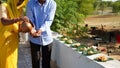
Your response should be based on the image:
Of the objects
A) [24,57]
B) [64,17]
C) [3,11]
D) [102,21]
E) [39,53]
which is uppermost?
[3,11]

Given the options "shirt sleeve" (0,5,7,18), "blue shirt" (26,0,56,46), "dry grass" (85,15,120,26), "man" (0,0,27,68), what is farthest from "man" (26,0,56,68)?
"dry grass" (85,15,120,26)

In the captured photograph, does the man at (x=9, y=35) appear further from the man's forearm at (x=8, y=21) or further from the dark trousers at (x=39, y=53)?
the dark trousers at (x=39, y=53)

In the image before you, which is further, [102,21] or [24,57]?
[102,21]

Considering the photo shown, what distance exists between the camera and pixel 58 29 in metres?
9.62

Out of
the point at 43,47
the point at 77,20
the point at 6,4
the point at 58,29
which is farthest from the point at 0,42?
the point at 77,20

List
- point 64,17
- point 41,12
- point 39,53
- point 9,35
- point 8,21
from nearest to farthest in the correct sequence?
1. point 8,21
2. point 9,35
3. point 41,12
4. point 39,53
5. point 64,17

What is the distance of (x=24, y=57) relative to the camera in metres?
7.56

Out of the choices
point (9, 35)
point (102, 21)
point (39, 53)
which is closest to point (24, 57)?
point (39, 53)

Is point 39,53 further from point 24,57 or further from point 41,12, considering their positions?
point 24,57

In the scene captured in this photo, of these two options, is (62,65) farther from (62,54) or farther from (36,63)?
(36,63)

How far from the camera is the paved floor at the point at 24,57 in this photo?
679 cm

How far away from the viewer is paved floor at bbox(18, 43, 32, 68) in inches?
267

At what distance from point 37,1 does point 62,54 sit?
1510 mm

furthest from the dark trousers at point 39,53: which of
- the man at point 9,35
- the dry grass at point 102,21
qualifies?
the dry grass at point 102,21
